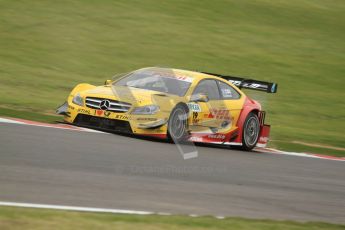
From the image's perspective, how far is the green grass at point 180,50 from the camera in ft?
58.3

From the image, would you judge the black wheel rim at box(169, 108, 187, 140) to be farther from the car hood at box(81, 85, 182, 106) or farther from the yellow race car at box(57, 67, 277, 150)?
the car hood at box(81, 85, 182, 106)

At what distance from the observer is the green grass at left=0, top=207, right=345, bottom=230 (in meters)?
5.52

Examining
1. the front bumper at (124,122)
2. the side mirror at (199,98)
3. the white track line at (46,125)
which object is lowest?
the white track line at (46,125)

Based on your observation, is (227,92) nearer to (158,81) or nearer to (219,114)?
(219,114)

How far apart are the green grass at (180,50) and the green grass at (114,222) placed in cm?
774

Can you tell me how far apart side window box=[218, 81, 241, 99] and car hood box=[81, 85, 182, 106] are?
54.7 inches

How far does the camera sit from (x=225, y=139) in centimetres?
1263

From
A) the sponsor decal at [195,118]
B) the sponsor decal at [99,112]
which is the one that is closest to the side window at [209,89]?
the sponsor decal at [195,118]

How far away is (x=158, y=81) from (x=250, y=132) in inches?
80.3

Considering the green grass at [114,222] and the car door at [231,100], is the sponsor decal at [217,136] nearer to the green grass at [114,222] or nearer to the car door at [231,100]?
the car door at [231,100]

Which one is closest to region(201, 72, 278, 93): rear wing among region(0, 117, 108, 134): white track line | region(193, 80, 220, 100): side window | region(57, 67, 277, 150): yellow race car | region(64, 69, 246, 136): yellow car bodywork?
region(57, 67, 277, 150): yellow race car

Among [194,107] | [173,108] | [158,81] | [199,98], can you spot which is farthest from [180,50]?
[173,108]

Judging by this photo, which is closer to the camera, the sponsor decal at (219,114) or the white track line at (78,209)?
the white track line at (78,209)


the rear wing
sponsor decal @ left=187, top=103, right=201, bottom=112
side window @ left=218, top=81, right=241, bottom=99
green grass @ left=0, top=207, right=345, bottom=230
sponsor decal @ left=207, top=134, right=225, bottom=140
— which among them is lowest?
green grass @ left=0, top=207, right=345, bottom=230
